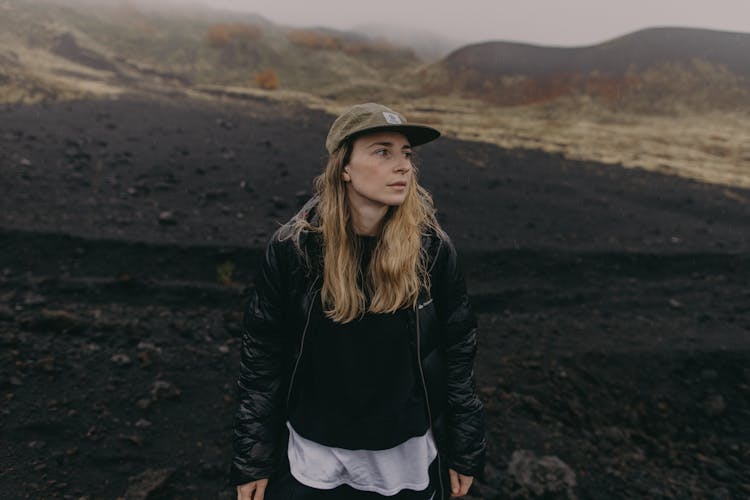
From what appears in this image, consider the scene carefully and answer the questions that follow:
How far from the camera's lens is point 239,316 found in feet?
19.5

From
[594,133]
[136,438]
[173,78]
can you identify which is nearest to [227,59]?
[173,78]

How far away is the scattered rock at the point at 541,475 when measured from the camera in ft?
12.3

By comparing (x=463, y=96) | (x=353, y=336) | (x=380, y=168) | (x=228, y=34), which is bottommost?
(x=353, y=336)

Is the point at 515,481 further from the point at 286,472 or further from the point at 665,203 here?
the point at 665,203

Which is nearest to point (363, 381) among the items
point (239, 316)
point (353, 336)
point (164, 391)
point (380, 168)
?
point (353, 336)

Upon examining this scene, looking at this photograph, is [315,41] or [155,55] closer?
[155,55]

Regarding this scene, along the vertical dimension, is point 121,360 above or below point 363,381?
below

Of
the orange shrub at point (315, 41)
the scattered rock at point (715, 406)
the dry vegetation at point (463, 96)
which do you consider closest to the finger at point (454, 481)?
the scattered rock at point (715, 406)

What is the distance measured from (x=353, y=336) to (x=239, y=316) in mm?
4284

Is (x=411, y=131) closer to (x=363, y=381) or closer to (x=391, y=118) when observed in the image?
(x=391, y=118)

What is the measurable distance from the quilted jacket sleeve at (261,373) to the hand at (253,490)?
0.13 ft

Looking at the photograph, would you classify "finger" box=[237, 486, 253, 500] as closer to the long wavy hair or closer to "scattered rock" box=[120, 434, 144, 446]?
the long wavy hair

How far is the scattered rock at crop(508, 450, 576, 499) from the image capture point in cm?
374

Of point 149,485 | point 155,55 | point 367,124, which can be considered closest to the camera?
point 367,124
